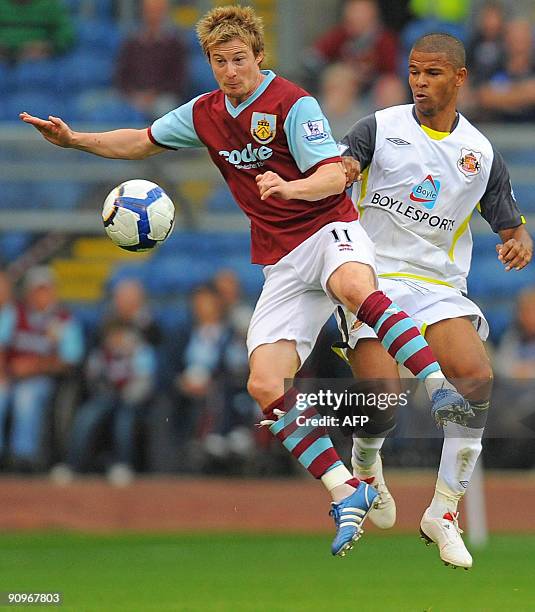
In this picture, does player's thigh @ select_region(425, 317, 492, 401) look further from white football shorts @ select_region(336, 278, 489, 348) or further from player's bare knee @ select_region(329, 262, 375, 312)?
player's bare knee @ select_region(329, 262, 375, 312)

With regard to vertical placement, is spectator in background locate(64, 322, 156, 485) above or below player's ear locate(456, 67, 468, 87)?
below

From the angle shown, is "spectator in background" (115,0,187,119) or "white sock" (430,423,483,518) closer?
"white sock" (430,423,483,518)

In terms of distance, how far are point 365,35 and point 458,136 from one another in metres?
7.85

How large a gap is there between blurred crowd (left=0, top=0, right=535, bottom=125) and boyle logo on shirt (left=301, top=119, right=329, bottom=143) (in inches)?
292

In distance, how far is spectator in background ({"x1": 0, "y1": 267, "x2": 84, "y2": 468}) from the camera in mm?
A: 14102

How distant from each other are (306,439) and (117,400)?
21.0 feet

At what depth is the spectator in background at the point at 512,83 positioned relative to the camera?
15.1 metres

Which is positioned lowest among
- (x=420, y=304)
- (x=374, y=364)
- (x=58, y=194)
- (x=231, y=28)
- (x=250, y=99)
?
(x=374, y=364)

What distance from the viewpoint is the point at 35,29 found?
56.1ft

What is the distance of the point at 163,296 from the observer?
15.2 m

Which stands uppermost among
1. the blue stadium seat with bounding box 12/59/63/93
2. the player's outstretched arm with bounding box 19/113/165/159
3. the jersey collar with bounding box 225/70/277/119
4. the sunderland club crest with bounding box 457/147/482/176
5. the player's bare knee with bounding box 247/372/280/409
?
the blue stadium seat with bounding box 12/59/63/93

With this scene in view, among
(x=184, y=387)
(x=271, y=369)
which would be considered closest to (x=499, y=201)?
(x=271, y=369)

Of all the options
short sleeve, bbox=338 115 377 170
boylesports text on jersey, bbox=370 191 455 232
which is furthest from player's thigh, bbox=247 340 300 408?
short sleeve, bbox=338 115 377 170

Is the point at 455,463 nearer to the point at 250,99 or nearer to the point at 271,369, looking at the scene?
the point at 271,369
